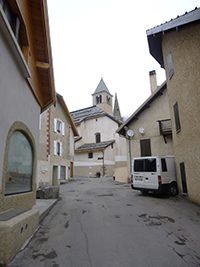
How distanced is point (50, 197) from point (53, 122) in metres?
11.7

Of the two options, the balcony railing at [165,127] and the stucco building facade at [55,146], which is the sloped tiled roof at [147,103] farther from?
the stucco building facade at [55,146]

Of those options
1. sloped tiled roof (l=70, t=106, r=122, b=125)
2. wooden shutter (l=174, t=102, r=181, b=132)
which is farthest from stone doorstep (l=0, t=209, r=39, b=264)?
sloped tiled roof (l=70, t=106, r=122, b=125)

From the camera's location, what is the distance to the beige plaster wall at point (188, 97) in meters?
8.34

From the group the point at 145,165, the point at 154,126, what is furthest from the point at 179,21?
the point at 154,126

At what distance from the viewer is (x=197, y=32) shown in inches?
344

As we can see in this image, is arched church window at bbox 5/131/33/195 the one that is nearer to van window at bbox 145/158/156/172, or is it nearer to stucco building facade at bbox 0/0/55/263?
stucco building facade at bbox 0/0/55/263

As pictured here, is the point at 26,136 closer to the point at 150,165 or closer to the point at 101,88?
the point at 150,165

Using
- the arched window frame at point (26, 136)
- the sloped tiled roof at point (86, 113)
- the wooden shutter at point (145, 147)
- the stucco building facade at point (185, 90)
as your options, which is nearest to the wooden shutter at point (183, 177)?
the stucco building facade at point (185, 90)

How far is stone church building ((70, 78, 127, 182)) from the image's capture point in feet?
100

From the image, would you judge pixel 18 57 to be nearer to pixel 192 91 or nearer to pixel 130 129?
pixel 192 91

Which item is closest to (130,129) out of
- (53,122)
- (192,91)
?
(53,122)

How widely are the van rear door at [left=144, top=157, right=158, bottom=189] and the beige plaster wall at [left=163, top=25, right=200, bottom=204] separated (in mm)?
1215

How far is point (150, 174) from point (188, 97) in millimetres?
4220

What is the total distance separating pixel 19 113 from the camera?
19.7 feet
